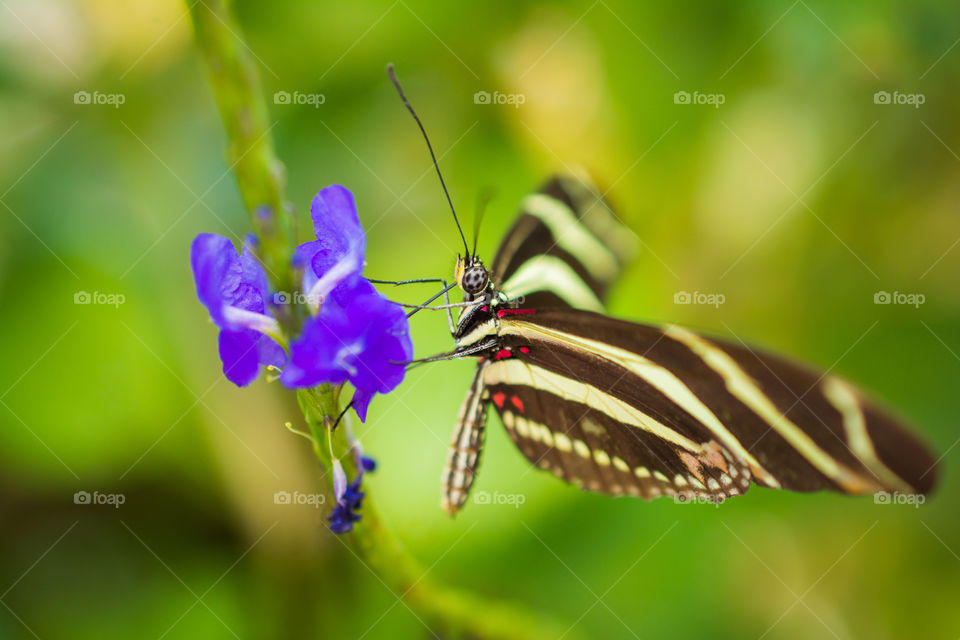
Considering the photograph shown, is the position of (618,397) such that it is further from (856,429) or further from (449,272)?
(449,272)

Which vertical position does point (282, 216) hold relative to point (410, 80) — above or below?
below

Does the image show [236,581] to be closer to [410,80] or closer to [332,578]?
[332,578]

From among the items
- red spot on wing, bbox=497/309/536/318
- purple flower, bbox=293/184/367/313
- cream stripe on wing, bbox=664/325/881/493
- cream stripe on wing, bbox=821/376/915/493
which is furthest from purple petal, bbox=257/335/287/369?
cream stripe on wing, bbox=821/376/915/493

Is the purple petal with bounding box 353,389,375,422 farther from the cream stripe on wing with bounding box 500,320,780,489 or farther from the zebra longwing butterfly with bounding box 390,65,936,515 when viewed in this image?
the cream stripe on wing with bounding box 500,320,780,489

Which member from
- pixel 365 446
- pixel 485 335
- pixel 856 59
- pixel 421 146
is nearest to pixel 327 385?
pixel 485 335

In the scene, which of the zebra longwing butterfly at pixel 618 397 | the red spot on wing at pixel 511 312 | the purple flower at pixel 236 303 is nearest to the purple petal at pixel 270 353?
the purple flower at pixel 236 303

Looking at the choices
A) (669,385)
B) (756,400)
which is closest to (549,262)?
(669,385)
